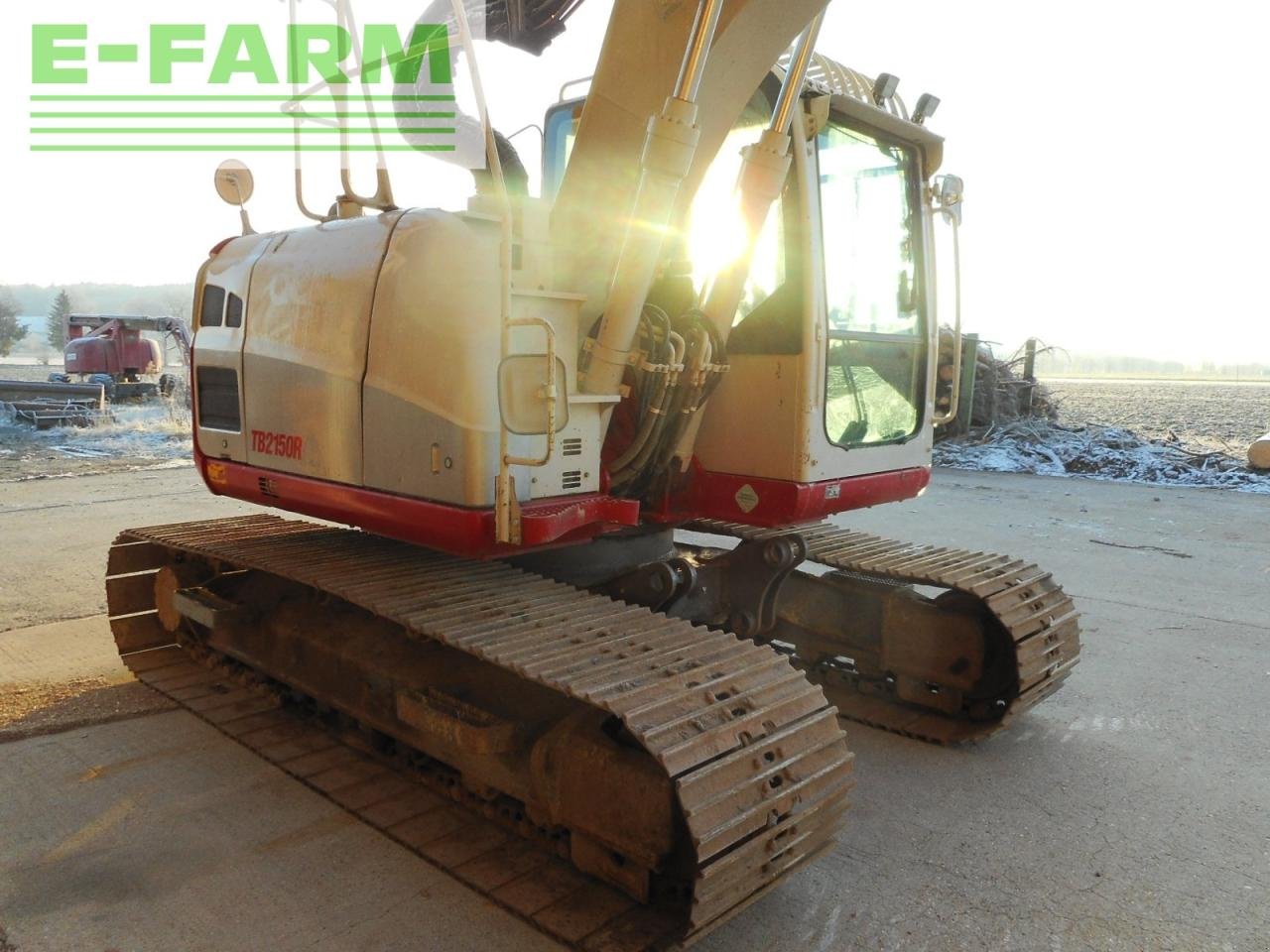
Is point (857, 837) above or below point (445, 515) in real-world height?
below

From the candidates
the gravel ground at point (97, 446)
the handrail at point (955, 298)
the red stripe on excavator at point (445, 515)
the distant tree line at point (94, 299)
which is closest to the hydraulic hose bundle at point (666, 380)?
the red stripe on excavator at point (445, 515)

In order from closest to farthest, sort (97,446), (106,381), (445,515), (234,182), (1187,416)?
(445,515) < (234,182) < (97,446) < (1187,416) < (106,381)

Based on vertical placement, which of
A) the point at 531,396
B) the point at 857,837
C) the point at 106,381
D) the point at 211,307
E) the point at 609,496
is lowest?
the point at 857,837

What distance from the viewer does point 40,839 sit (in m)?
3.31

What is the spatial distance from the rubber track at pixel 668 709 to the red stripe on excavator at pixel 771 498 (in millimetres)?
895

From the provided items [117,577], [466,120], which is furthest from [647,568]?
[117,577]

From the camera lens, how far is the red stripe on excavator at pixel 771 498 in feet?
13.1

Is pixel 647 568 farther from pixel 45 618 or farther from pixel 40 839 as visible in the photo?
pixel 45 618

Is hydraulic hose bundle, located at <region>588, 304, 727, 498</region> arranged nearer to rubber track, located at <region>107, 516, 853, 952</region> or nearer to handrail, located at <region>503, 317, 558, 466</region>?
handrail, located at <region>503, 317, 558, 466</region>

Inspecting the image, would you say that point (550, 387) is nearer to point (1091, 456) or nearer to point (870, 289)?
point (870, 289)

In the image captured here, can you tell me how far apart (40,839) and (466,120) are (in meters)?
3.03

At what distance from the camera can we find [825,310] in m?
3.95

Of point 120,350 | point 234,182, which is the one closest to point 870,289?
point 234,182

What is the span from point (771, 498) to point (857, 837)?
1329 mm
